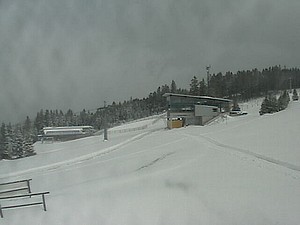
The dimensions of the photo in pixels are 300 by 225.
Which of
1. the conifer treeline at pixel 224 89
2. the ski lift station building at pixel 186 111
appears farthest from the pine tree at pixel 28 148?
the conifer treeline at pixel 224 89

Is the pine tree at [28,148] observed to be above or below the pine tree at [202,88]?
below

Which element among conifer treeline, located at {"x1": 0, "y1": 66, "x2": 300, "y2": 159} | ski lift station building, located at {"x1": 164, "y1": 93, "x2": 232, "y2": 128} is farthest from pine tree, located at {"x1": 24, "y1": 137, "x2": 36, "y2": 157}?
conifer treeline, located at {"x1": 0, "y1": 66, "x2": 300, "y2": 159}

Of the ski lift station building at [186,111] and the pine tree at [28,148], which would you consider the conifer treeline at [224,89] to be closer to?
the ski lift station building at [186,111]

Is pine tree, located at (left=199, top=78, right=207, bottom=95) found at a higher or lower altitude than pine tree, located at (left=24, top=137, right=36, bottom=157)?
higher

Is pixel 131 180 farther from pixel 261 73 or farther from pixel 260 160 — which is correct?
pixel 261 73

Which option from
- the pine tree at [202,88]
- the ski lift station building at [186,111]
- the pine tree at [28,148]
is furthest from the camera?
the pine tree at [202,88]

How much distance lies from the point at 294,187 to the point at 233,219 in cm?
298

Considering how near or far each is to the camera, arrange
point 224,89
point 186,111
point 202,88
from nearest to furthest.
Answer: point 186,111, point 202,88, point 224,89

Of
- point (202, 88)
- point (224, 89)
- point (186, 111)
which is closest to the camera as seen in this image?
point (186, 111)

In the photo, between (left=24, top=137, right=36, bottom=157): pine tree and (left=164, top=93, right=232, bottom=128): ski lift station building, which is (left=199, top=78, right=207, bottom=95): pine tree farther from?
(left=24, top=137, right=36, bottom=157): pine tree

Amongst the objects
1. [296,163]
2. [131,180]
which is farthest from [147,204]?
[296,163]

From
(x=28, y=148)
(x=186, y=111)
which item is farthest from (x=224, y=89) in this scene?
(x=28, y=148)

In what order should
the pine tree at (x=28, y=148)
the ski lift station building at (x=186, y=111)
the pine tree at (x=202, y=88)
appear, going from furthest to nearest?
the pine tree at (x=202, y=88) < the ski lift station building at (x=186, y=111) < the pine tree at (x=28, y=148)

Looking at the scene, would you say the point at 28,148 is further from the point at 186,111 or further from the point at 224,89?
the point at 224,89
